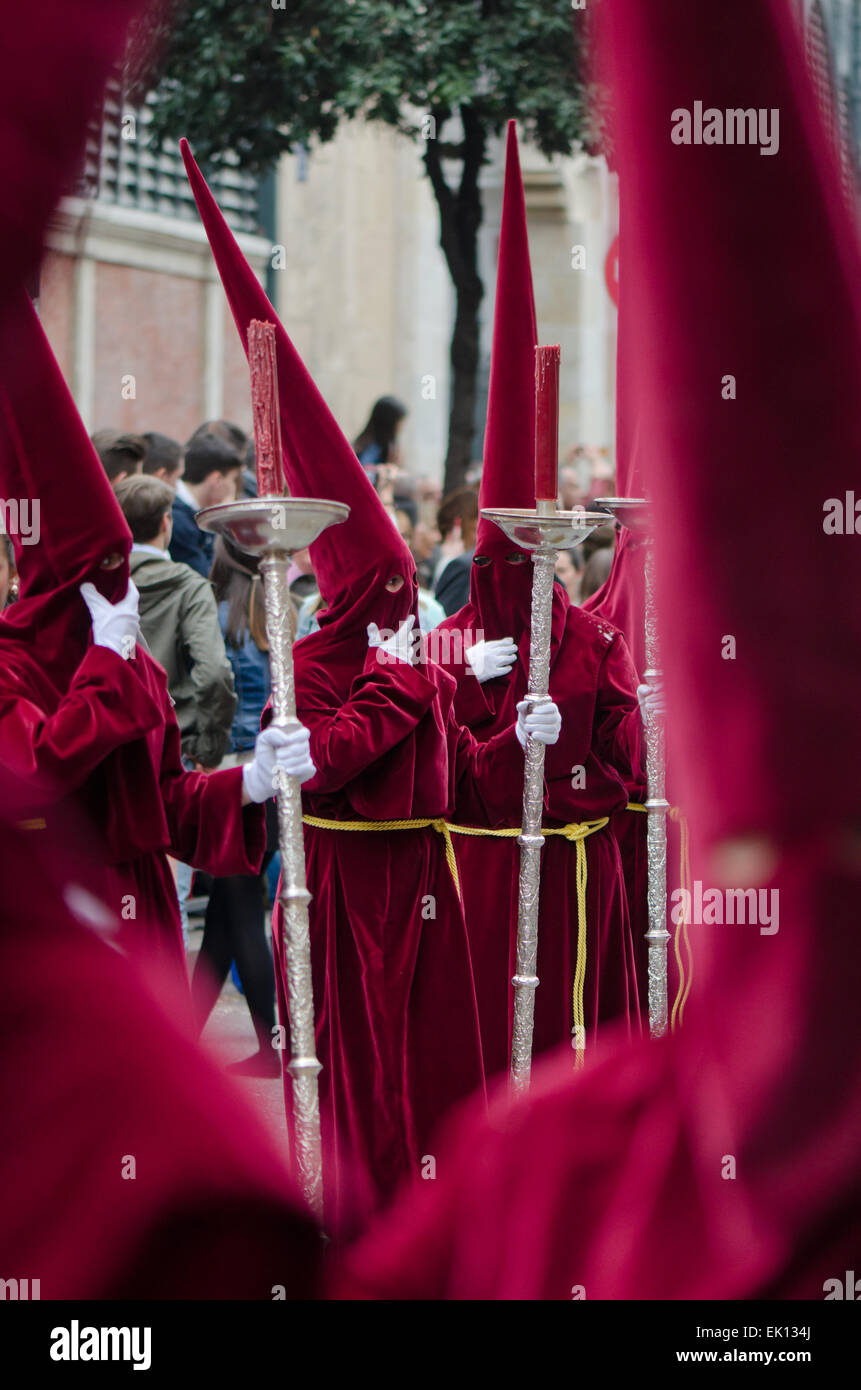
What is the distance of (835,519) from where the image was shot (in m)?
0.92

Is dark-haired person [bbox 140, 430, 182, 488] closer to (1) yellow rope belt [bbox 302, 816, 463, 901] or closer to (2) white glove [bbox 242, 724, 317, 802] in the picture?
(1) yellow rope belt [bbox 302, 816, 463, 901]

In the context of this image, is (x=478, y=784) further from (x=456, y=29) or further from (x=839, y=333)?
(x=456, y=29)

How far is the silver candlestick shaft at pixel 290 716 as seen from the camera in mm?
1695

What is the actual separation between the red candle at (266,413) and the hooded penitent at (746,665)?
1.02 metres

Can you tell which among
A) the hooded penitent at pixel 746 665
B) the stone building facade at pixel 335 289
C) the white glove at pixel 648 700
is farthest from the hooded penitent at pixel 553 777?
the stone building facade at pixel 335 289

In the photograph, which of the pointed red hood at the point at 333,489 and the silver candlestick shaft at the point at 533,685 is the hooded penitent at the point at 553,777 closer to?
the pointed red hood at the point at 333,489

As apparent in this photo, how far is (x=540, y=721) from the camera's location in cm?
341

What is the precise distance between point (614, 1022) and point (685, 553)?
A: 3.59 metres

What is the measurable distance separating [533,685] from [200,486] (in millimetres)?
2855

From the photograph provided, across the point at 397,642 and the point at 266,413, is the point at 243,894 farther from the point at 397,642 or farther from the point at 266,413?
the point at 266,413

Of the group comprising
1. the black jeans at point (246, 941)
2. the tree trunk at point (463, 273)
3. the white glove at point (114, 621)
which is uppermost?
the tree trunk at point (463, 273)

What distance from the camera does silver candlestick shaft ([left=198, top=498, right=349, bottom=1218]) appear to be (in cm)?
170

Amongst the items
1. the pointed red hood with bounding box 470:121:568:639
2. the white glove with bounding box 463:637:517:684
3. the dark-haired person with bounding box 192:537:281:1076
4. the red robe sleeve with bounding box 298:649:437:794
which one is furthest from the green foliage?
the red robe sleeve with bounding box 298:649:437:794

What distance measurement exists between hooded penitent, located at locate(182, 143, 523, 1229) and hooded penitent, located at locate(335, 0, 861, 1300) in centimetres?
250
